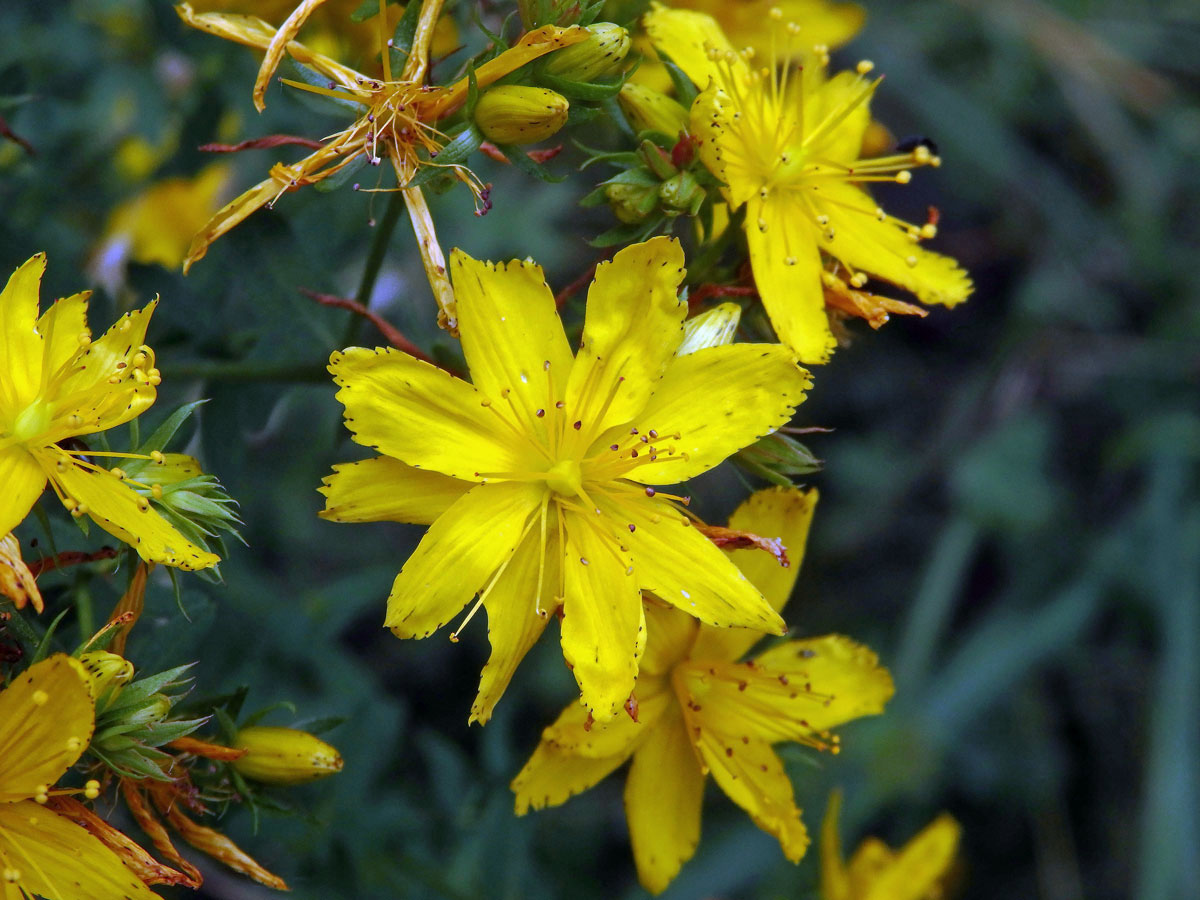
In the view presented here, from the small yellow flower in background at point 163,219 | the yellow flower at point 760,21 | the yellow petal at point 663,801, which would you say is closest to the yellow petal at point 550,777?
the yellow petal at point 663,801

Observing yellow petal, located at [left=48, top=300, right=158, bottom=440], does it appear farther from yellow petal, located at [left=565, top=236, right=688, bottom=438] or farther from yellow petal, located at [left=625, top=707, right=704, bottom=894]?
→ yellow petal, located at [left=625, top=707, right=704, bottom=894]

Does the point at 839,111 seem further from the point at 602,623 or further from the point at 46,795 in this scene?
the point at 46,795

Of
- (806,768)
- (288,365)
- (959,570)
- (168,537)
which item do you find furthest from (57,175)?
(959,570)

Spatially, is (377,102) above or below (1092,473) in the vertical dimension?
above

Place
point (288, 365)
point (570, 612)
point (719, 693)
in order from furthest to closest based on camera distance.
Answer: point (288, 365) < point (719, 693) < point (570, 612)

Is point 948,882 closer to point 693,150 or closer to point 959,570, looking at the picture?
point 959,570

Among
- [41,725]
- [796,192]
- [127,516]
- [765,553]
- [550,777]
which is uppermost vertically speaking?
[796,192]

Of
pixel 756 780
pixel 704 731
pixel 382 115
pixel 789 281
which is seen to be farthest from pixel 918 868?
pixel 382 115
